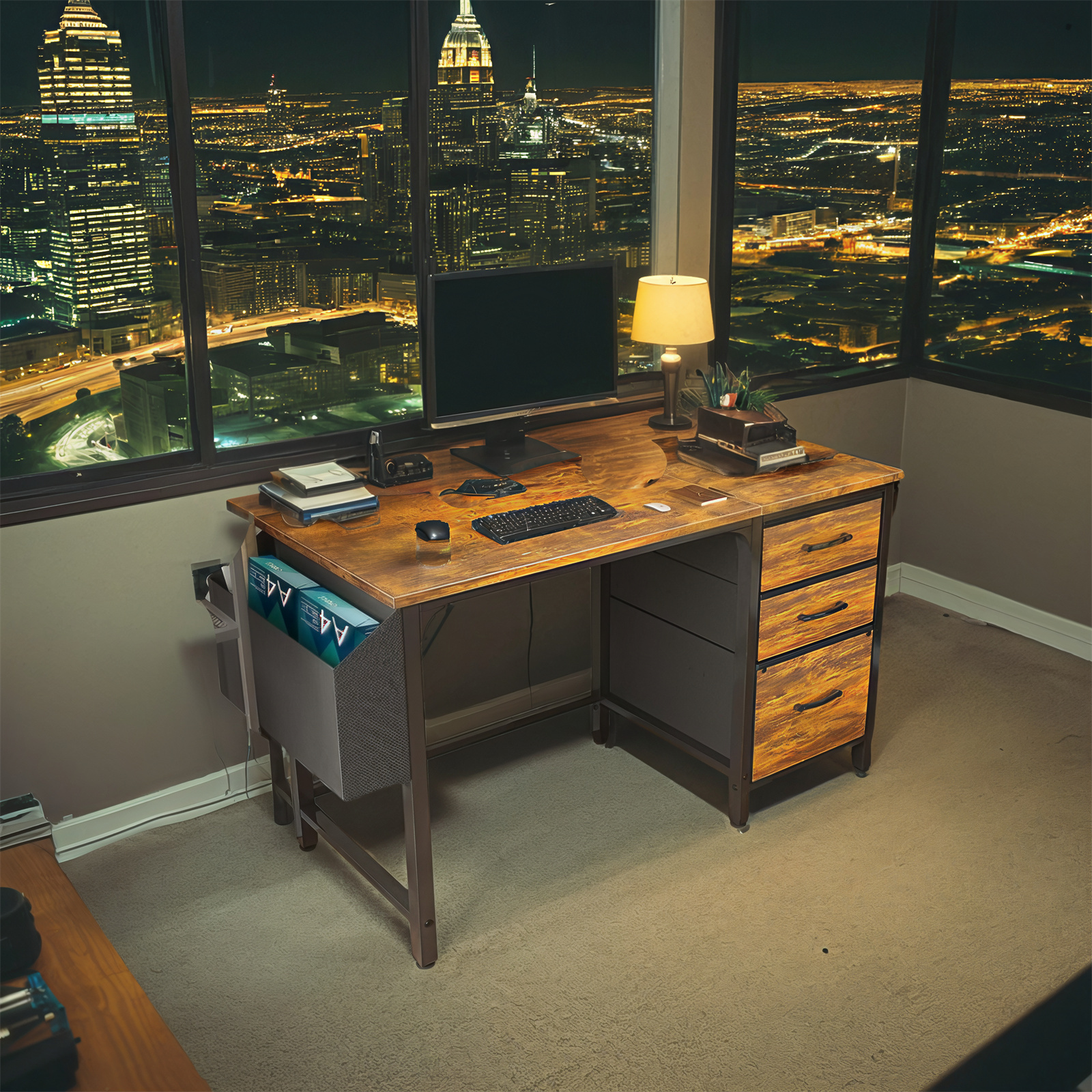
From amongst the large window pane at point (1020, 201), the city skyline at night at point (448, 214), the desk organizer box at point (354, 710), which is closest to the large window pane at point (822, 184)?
the city skyline at night at point (448, 214)

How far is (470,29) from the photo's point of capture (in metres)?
2.83

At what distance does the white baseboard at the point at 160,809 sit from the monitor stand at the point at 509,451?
3.44 ft

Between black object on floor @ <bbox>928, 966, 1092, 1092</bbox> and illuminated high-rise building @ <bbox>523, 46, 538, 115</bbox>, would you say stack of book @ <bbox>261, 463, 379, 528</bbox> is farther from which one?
black object on floor @ <bbox>928, 966, 1092, 1092</bbox>

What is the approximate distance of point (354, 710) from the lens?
6.99ft

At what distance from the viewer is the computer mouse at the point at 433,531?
2197 millimetres

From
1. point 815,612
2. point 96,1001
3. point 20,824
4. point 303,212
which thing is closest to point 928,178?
point 815,612

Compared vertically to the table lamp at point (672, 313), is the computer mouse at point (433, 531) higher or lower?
lower

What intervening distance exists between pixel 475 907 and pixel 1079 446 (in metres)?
2.55

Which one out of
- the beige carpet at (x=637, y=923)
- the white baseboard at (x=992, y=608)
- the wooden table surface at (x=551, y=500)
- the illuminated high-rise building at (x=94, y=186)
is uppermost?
the illuminated high-rise building at (x=94, y=186)

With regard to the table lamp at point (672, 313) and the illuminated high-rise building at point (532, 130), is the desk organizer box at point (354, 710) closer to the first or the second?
the table lamp at point (672, 313)

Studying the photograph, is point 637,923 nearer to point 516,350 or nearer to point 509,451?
point 509,451

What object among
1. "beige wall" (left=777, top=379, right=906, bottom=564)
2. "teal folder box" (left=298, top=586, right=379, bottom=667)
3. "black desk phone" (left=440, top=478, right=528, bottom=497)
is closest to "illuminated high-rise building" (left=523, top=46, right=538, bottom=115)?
"black desk phone" (left=440, top=478, right=528, bottom=497)

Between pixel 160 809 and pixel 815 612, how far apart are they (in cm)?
180

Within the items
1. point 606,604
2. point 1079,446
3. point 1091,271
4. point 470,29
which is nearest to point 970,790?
point 606,604
